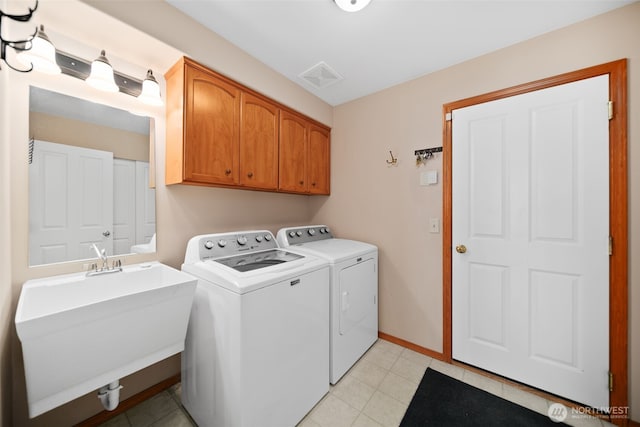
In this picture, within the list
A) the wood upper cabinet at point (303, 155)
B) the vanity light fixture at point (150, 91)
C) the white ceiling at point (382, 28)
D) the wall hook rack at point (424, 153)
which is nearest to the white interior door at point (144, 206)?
the vanity light fixture at point (150, 91)

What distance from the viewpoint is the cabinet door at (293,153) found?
2.19m

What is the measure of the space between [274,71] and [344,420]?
2.74 m

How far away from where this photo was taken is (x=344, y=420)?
146 cm

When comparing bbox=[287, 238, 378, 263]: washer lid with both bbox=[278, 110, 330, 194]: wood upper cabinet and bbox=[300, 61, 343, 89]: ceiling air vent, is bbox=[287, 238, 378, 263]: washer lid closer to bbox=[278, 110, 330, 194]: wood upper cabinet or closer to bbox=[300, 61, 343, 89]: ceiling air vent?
bbox=[278, 110, 330, 194]: wood upper cabinet

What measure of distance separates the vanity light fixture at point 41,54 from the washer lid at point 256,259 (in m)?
1.36

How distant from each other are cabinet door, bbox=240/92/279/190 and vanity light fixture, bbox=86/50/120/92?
78cm

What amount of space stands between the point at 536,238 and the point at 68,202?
120 inches

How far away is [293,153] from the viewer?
229 centimetres

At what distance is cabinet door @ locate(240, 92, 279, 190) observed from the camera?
185 centimetres

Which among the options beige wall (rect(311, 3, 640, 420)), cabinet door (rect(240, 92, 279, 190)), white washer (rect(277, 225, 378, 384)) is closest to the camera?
beige wall (rect(311, 3, 640, 420))

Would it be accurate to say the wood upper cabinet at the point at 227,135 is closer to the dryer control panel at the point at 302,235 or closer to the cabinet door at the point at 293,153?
the cabinet door at the point at 293,153

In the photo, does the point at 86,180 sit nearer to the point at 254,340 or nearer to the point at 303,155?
the point at 254,340

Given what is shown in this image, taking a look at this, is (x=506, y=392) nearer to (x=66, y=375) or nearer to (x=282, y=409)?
(x=282, y=409)

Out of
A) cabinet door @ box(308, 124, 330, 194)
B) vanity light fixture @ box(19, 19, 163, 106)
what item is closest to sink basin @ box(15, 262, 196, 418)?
vanity light fixture @ box(19, 19, 163, 106)
